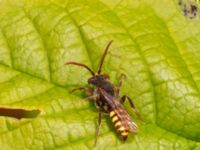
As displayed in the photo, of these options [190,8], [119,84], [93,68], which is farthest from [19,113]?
[190,8]

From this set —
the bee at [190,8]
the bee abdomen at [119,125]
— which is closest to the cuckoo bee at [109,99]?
the bee abdomen at [119,125]

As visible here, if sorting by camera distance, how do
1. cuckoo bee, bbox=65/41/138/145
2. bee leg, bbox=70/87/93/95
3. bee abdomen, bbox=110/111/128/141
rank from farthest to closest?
bee leg, bbox=70/87/93/95
cuckoo bee, bbox=65/41/138/145
bee abdomen, bbox=110/111/128/141

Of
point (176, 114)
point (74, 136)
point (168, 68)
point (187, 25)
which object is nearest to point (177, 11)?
point (187, 25)

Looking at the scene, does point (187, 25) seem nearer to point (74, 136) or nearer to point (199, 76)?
point (199, 76)

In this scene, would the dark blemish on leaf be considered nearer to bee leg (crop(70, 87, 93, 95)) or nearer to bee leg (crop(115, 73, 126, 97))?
bee leg (crop(70, 87, 93, 95))

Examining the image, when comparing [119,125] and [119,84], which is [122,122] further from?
[119,84]

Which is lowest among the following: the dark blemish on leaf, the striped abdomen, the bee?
the striped abdomen

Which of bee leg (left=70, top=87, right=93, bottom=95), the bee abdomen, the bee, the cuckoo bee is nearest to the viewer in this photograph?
the bee abdomen

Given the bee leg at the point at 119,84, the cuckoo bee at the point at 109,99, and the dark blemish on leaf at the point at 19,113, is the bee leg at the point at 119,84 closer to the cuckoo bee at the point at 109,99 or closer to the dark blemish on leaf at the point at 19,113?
the cuckoo bee at the point at 109,99

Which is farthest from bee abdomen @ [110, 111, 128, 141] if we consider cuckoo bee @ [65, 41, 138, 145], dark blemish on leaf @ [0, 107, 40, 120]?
dark blemish on leaf @ [0, 107, 40, 120]
